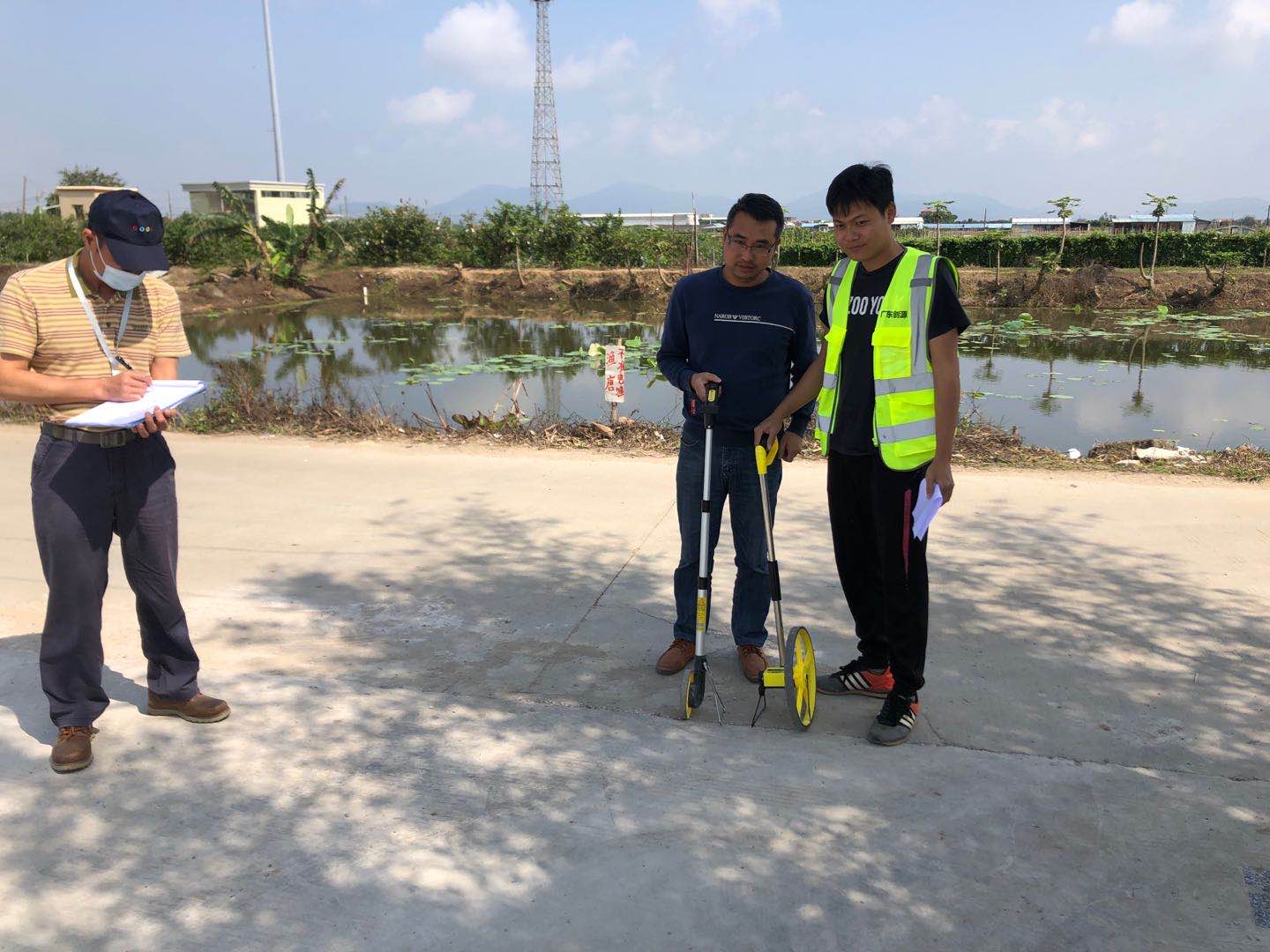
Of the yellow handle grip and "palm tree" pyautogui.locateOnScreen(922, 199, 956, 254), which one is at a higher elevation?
"palm tree" pyautogui.locateOnScreen(922, 199, 956, 254)

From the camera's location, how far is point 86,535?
275cm

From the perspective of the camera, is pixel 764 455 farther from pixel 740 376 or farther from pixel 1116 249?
pixel 1116 249

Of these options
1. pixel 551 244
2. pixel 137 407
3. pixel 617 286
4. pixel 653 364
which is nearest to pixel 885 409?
pixel 137 407

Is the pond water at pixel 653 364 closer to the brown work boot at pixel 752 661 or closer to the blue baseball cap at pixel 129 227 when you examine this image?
the brown work boot at pixel 752 661

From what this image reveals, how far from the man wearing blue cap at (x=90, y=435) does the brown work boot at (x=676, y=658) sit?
1.75 metres

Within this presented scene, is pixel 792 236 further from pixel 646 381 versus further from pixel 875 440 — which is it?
pixel 875 440

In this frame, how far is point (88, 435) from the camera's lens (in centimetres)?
270

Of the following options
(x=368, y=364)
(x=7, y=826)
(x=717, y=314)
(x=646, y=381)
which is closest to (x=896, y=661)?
(x=717, y=314)

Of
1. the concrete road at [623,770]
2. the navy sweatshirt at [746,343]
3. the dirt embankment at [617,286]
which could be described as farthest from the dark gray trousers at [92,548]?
the dirt embankment at [617,286]

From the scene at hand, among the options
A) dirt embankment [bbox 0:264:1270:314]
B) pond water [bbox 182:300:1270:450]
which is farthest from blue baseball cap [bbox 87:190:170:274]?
dirt embankment [bbox 0:264:1270:314]

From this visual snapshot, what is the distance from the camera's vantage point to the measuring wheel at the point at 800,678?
297 cm

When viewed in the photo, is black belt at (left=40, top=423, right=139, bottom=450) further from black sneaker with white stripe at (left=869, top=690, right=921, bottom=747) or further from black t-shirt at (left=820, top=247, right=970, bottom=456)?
black sneaker with white stripe at (left=869, top=690, right=921, bottom=747)

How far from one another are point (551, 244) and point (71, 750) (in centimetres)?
3328

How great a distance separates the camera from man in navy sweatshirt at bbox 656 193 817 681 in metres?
3.21
